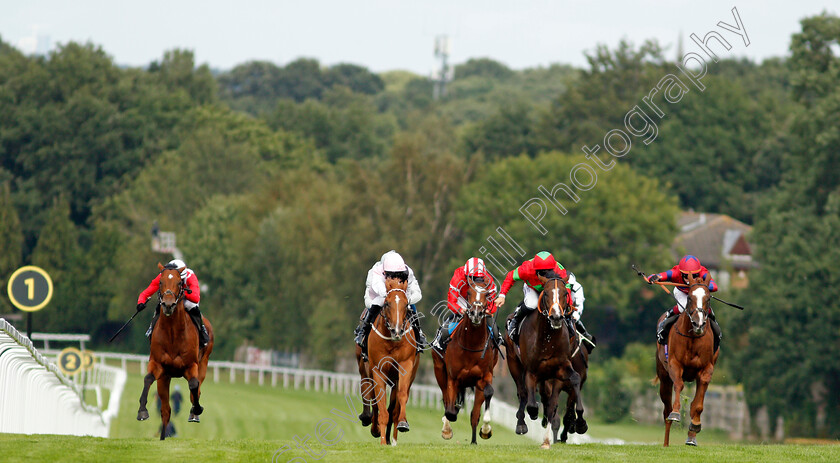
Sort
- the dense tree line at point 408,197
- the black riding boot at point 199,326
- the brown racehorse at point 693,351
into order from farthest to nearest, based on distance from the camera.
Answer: the dense tree line at point 408,197, the black riding boot at point 199,326, the brown racehorse at point 693,351

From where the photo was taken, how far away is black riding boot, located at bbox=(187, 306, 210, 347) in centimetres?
1575

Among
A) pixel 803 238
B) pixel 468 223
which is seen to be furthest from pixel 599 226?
pixel 803 238

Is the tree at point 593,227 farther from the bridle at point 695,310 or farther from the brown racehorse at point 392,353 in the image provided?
the brown racehorse at point 392,353

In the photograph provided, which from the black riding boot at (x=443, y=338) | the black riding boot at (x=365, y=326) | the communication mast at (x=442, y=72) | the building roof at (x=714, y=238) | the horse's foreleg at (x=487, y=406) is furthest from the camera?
the communication mast at (x=442, y=72)

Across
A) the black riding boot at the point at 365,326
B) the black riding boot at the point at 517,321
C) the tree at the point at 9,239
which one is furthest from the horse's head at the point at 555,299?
the tree at the point at 9,239

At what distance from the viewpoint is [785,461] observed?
13.9m

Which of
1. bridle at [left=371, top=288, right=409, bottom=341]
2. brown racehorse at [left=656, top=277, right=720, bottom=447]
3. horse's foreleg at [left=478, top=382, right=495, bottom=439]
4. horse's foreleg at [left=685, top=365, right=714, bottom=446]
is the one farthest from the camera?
horse's foreleg at [left=478, top=382, right=495, bottom=439]

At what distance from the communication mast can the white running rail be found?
407 ft

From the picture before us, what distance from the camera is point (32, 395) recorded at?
17609 millimetres

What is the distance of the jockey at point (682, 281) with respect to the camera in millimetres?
15508

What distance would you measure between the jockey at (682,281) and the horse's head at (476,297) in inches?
91.4

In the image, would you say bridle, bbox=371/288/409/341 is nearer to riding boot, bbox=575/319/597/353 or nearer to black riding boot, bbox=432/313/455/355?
black riding boot, bbox=432/313/455/355

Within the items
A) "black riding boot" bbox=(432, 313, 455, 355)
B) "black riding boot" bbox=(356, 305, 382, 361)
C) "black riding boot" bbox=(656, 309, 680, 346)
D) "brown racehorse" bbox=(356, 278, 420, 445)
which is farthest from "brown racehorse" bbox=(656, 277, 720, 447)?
"black riding boot" bbox=(356, 305, 382, 361)

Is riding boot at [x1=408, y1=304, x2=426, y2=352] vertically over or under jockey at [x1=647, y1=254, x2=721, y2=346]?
under
